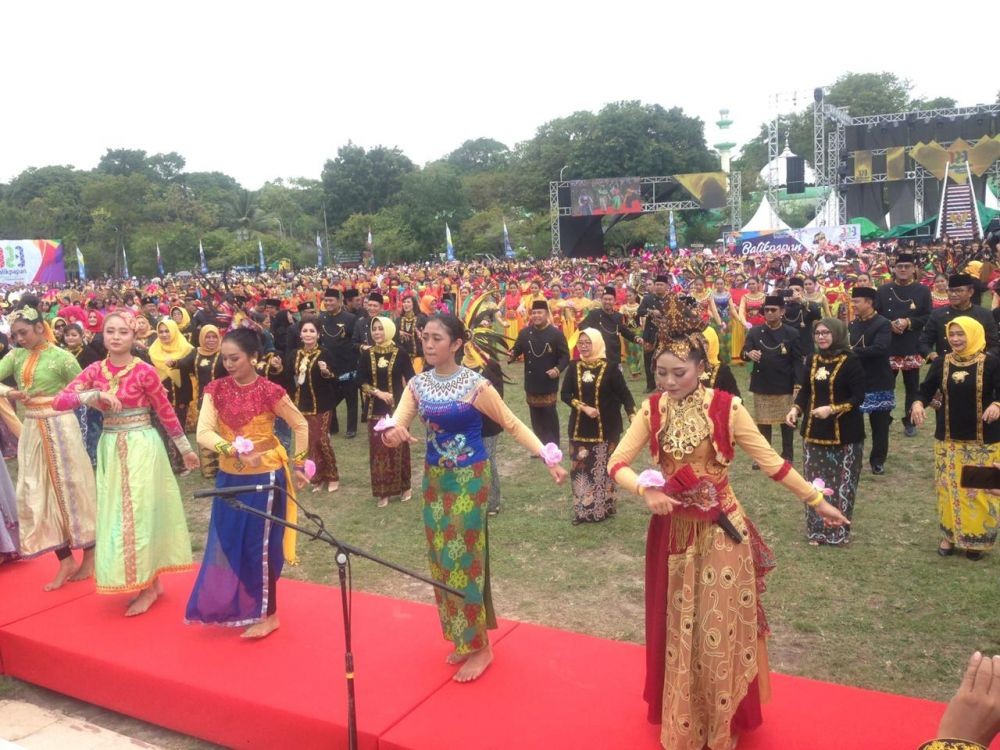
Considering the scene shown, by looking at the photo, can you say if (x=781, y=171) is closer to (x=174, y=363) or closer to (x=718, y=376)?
(x=174, y=363)

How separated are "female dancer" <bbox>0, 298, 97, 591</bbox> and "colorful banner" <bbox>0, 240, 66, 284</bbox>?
36.4 metres

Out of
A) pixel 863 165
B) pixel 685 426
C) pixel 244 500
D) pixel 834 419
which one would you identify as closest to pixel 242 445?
pixel 244 500

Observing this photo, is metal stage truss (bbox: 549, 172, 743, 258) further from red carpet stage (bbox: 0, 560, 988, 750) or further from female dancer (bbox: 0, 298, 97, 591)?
red carpet stage (bbox: 0, 560, 988, 750)

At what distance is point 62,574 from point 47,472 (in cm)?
67

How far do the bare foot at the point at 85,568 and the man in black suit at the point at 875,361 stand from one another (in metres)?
5.94

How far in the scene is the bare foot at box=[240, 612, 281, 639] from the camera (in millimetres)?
4203

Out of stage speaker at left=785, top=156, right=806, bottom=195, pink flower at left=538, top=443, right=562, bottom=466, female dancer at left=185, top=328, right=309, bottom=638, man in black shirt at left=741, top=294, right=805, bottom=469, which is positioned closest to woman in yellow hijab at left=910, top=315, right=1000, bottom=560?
man in black shirt at left=741, top=294, right=805, bottom=469

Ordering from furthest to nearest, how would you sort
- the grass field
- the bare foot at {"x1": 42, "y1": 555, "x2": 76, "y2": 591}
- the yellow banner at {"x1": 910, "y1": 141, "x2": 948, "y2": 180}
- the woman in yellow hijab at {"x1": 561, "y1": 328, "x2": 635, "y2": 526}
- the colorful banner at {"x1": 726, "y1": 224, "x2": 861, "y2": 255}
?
the yellow banner at {"x1": 910, "y1": 141, "x2": 948, "y2": 180} < the colorful banner at {"x1": 726, "y1": 224, "x2": 861, "y2": 255} < the woman in yellow hijab at {"x1": 561, "y1": 328, "x2": 635, "y2": 526} < the bare foot at {"x1": 42, "y1": 555, "x2": 76, "y2": 591} < the grass field

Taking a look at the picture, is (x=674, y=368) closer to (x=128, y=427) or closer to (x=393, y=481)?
(x=128, y=427)

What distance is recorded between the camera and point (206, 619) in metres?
4.18

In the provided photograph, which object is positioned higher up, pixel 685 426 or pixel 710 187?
pixel 710 187

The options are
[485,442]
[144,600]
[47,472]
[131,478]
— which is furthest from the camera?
[485,442]

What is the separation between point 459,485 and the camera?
3.69 metres

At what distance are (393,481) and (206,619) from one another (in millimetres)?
3356
